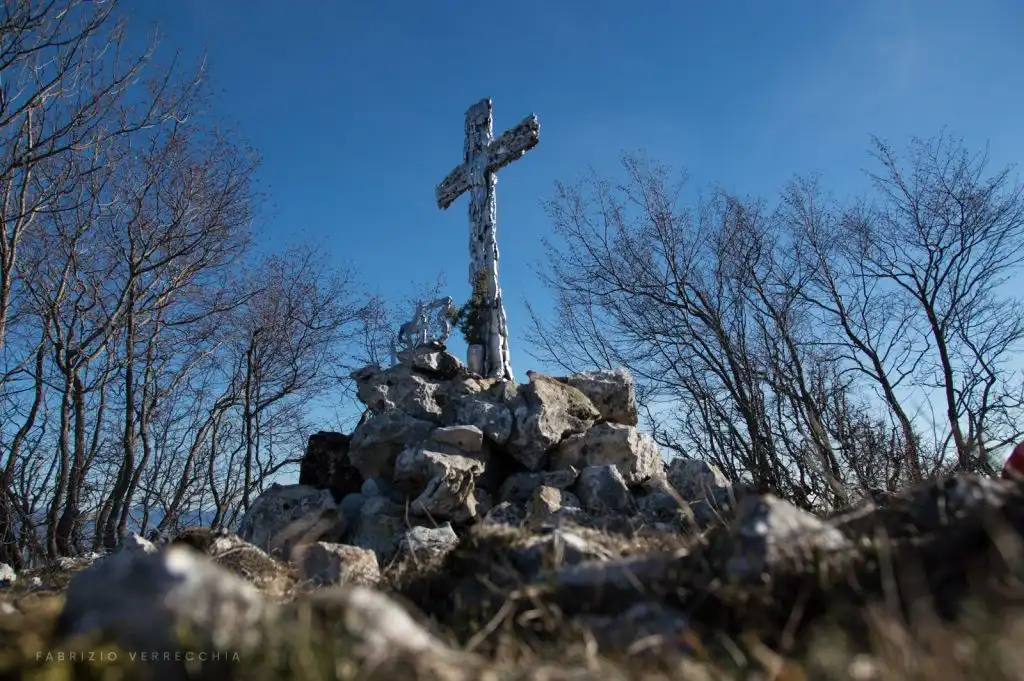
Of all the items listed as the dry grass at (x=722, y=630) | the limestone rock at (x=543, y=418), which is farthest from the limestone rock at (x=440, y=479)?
the dry grass at (x=722, y=630)

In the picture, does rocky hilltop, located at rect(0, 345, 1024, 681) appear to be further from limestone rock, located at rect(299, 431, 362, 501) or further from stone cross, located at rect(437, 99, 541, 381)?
stone cross, located at rect(437, 99, 541, 381)

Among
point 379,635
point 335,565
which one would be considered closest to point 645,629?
point 379,635

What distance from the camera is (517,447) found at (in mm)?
6465

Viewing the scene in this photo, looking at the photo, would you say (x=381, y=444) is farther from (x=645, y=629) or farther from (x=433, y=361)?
(x=645, y=629)

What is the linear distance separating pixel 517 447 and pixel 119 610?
539 cm

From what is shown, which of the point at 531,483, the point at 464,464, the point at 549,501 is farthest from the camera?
the point at 531,483

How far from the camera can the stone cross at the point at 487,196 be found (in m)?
7.93

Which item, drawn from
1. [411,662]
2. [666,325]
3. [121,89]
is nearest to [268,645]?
[411,662]

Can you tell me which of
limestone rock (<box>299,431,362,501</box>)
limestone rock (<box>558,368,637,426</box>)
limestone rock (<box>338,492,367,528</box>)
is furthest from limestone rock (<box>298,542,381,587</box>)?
limestone rock (<box>558,368,637,426</box>)

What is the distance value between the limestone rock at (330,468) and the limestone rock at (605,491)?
2644 mm

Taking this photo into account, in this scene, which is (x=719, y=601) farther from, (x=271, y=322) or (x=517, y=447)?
(x=271, y=322)

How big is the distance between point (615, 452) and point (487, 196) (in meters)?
4.05

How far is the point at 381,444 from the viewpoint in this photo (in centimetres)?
658

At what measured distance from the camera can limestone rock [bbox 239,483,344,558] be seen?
18.5ft
